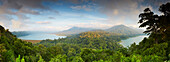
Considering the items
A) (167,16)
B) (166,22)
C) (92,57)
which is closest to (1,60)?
(92,57)

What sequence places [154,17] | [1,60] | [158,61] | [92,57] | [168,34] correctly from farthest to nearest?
[154,17] → [168,34] → [92,57] → [158,61] → [1,60]

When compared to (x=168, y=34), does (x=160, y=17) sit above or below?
above

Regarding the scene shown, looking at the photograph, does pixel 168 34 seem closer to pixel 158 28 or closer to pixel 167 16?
pixel 158 28

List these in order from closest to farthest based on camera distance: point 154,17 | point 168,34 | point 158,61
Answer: point 158,61 < point 168,34 < point 154,17

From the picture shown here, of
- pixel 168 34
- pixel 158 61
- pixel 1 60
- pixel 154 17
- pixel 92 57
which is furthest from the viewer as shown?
pixel 154 17

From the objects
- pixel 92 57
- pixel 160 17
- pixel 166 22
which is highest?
pixel 160 17

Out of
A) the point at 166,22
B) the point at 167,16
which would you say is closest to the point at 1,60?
the point at 166,22

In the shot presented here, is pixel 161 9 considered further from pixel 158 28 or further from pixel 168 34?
pixel 168 34

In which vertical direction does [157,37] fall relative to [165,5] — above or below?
below

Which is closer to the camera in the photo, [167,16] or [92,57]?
[92,57]
